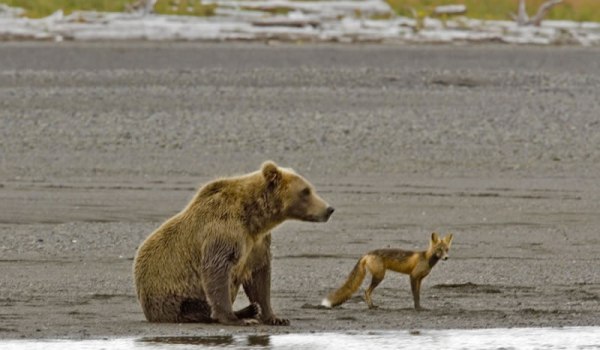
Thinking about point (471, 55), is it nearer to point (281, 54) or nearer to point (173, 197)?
point (281, 54)

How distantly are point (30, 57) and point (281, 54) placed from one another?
4028 millimetres

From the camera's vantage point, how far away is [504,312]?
9148mm

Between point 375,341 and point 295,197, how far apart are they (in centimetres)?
102

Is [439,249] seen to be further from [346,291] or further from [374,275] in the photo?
[346,291]

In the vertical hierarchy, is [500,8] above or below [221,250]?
below

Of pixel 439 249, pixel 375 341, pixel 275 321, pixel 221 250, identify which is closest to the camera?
pixel 375 341

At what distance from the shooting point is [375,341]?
27.1 ft

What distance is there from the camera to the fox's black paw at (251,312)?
28.8 feet

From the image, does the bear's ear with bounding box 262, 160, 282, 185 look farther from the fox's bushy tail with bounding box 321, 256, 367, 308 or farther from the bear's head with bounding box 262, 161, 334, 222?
the fox's bushy tail with bounding box 321, 256, 367, 308

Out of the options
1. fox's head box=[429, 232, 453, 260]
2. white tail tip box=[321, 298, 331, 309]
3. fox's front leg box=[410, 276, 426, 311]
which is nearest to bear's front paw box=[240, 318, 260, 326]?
white tail tip box=[321, 298, 331, 309]

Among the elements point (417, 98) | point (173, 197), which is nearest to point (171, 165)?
point (173, 197)

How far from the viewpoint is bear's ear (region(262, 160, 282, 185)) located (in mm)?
8734

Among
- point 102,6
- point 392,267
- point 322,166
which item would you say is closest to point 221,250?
point 392,267

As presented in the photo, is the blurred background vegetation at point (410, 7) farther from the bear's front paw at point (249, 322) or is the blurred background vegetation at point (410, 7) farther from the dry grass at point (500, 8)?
the bear's front paw at point (249, 322)
